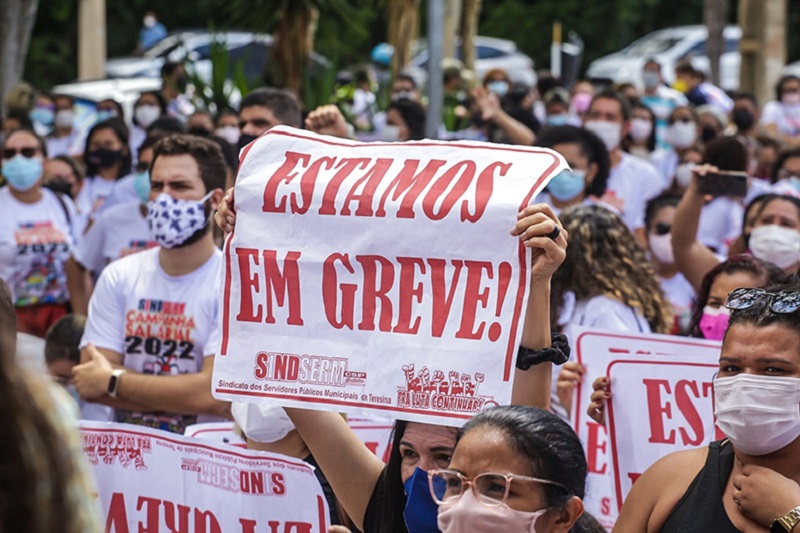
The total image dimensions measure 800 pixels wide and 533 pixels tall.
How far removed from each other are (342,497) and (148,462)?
2.58 feet

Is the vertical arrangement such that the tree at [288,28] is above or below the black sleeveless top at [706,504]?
above

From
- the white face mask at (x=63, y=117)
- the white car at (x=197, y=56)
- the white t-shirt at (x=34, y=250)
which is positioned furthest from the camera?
the white car at (x=197, y=56)

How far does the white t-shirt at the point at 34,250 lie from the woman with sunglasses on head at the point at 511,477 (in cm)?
591

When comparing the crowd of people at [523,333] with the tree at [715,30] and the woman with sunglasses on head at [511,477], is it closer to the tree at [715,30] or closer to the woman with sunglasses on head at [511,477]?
the woman with sunglasses on head at [511,477]

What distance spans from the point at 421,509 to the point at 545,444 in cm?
42

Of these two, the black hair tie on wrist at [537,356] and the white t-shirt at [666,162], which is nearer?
the black hair tie on wrist at [537,356]

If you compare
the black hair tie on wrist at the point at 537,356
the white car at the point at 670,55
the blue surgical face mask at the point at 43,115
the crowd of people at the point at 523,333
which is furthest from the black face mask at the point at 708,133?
the white car at the point at 670,55

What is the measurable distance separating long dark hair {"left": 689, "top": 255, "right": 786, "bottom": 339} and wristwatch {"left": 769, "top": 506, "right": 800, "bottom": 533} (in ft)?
7.39

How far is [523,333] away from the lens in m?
3.80

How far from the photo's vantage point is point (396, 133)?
1227 centimetres

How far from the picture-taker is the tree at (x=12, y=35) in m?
14.9

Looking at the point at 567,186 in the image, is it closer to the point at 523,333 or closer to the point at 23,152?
the point at 523,333

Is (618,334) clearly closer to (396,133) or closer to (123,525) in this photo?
(123,525)

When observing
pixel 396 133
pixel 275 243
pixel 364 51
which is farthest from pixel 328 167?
pixel 364 51
